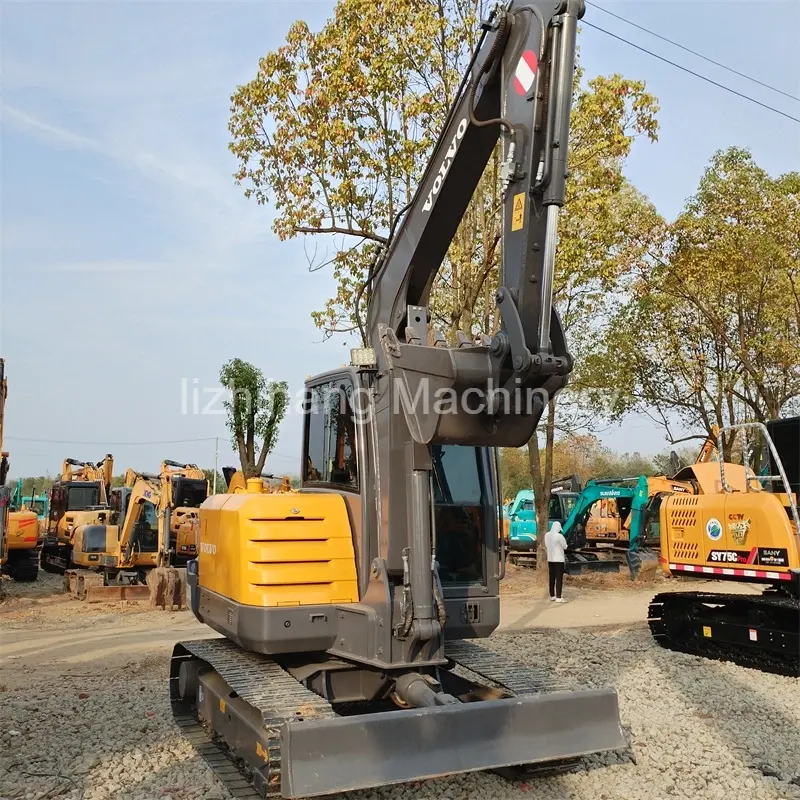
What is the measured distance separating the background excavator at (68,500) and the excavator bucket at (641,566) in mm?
12800

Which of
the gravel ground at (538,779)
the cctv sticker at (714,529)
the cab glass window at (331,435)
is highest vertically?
the cab glass window at (331,435)

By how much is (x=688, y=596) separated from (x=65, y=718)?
23.1ft

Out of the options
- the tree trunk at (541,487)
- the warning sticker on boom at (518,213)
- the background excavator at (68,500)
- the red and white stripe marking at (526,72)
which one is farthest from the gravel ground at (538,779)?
the background excavator at (68,500)

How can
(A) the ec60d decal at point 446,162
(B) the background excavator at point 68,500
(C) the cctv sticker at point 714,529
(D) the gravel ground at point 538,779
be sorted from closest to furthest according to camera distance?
(D) the gravel ground at point 538,779
(A) the ec60d decal at point 446,162
(C) the cctv sticker at point 714,529
(B) the background excavator at point 68,500

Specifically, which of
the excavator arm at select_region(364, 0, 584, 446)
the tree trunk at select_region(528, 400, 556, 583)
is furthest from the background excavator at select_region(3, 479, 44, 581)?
the excavator arm at select_region(364, 0, 584, 446)

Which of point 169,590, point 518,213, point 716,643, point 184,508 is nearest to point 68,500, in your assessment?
point 184,508

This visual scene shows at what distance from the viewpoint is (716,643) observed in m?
9.79

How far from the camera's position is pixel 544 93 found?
16.4 feet

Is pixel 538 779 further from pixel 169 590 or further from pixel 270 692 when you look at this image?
pixel 169 590

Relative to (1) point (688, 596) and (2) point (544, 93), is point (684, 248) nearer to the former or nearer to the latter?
(1) point (688, 596)

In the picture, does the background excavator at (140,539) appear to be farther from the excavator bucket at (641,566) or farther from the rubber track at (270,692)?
the excavator bucket at (641,566)

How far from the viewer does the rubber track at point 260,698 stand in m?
4.73

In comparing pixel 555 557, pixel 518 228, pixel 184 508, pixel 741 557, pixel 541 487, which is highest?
pixel 518 228

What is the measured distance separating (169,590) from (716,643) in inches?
364
